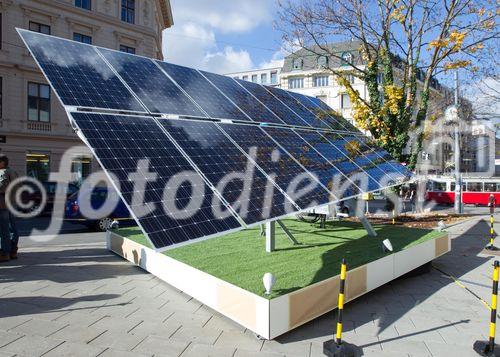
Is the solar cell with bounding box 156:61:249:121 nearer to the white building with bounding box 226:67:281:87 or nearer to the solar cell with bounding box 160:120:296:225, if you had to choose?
the solar cell with bounding box 160:120:296:225

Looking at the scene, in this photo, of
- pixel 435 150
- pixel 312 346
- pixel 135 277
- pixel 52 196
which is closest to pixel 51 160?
pixel 52 196

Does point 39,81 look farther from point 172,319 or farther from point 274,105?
point 172,319

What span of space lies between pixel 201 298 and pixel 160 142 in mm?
2578

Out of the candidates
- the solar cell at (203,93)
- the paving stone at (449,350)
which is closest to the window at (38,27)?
the solar cell at (203,93)

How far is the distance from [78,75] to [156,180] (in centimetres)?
281

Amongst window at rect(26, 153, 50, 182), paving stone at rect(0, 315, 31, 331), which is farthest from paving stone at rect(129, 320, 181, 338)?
window at rect(26, 153, 50, 182)

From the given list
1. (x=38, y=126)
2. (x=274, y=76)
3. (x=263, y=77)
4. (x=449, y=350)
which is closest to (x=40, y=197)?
(x=38, y=126)

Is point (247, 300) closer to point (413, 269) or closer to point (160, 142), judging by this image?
point (160, 142)

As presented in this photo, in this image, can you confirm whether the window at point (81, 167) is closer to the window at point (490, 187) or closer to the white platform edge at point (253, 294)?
the white platform edge at point (253, 294)

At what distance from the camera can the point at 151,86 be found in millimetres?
7332

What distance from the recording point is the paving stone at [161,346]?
185 inches

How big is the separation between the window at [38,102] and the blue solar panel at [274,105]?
79.5 feet

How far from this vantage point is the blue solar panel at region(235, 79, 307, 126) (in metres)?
9.83

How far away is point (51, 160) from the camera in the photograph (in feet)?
95.2
